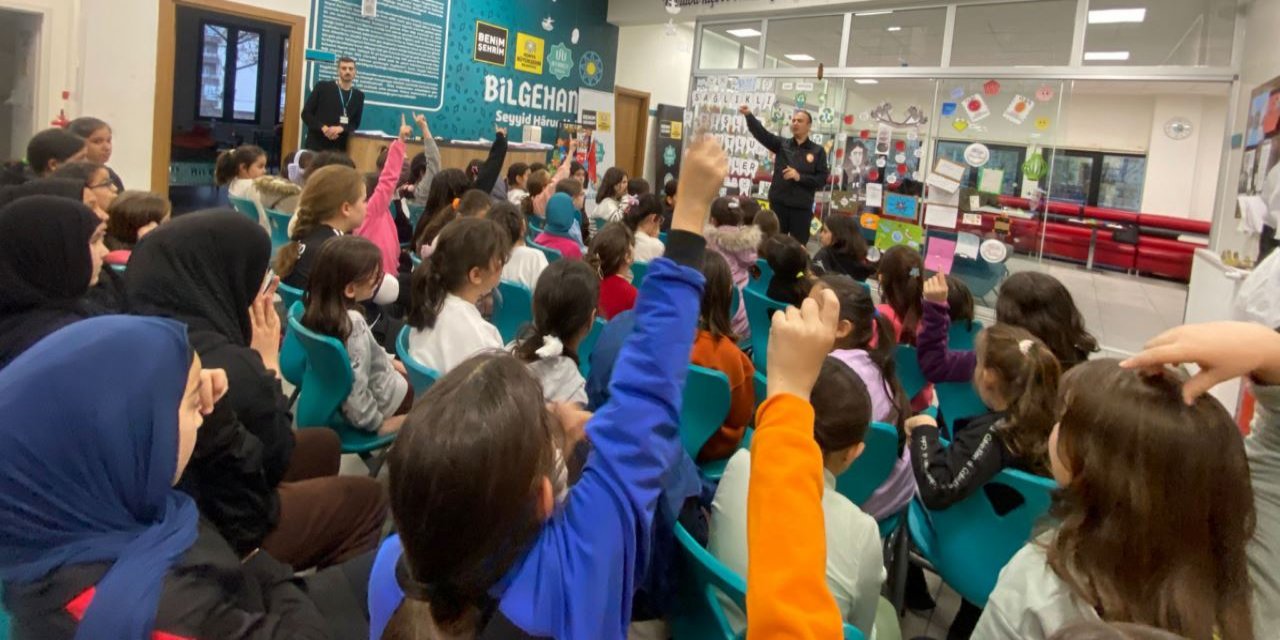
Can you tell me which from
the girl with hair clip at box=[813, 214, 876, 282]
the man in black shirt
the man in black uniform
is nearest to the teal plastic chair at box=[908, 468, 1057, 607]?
the girl with hair clip at box=[813, 214, 876, 282]

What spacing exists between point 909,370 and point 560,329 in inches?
57.4

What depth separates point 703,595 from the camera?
129 cm

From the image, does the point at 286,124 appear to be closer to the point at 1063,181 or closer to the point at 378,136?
the point at 378,136

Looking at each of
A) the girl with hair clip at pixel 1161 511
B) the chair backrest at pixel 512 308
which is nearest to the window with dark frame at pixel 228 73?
the chair backrest at pixel 512 308

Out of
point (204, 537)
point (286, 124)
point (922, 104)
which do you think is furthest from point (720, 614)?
point (286, 124)

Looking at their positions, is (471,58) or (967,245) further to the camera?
(471,58)

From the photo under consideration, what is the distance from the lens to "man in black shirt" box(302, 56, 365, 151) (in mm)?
7113

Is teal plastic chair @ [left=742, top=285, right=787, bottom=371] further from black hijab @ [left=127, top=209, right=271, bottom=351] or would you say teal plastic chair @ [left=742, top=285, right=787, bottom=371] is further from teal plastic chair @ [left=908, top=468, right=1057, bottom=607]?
black hijab @ [left=127, top=209, right=271, bottom=351]

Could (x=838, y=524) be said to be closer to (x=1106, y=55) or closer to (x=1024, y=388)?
(x=1024, y=388)

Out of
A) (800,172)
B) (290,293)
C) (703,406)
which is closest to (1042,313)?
(703,406)

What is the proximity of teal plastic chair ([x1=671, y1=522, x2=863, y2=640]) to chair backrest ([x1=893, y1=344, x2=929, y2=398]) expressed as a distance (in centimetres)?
179

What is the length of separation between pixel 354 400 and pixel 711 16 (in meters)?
7.92

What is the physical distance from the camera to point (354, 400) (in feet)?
7.91

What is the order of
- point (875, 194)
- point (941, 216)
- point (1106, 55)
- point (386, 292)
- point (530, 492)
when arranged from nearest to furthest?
1. point (530, 492)
2. point (386, 292)
3. point (1106, 55)
4. point (941, 216)
5. point (875, 194)
